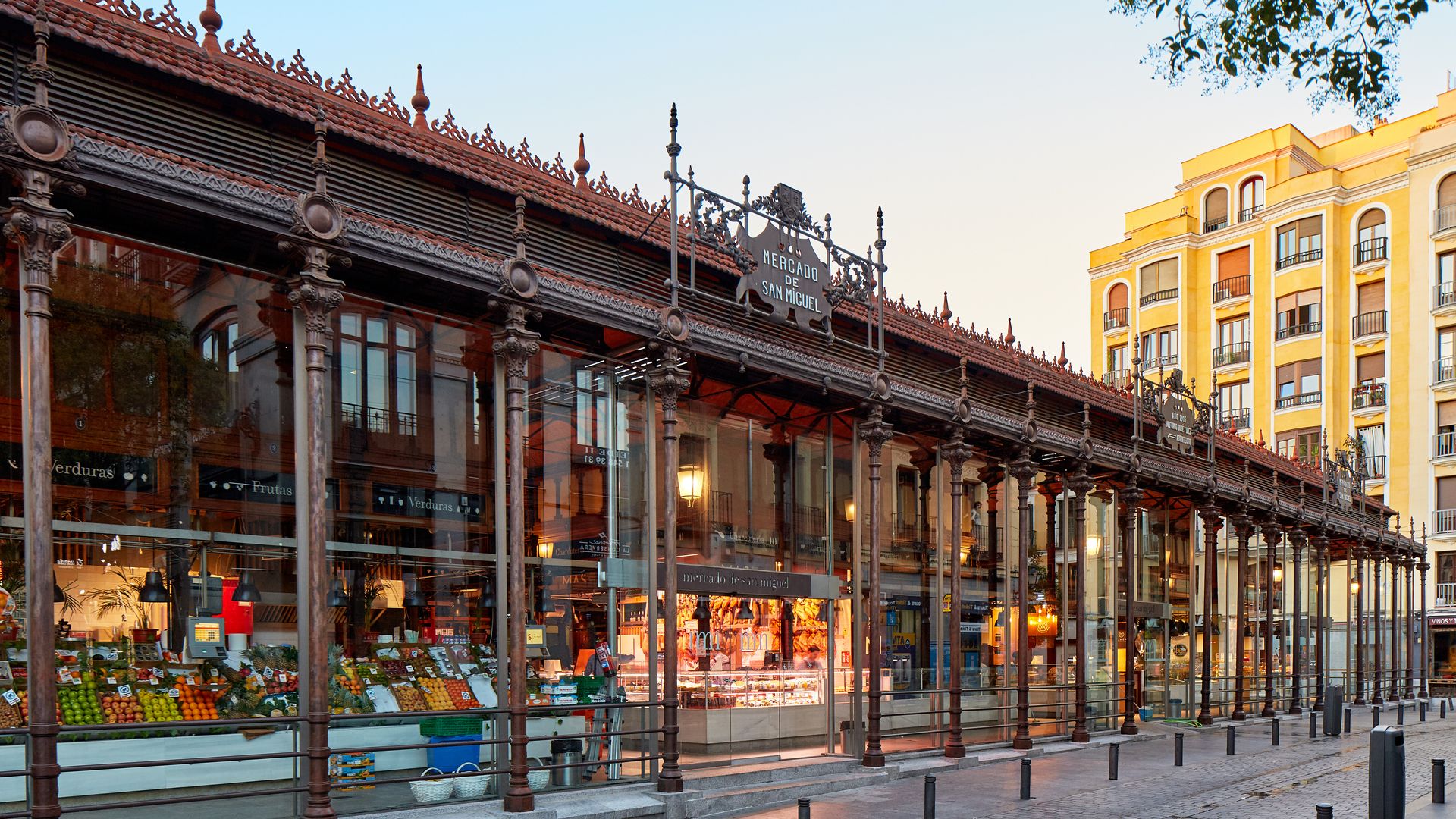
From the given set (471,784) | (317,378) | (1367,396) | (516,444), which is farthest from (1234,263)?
(317,378)

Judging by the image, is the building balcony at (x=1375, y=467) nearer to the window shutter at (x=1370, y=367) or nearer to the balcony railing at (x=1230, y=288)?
the window shutter at (x=1370, y=367)

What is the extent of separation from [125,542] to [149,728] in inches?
78.2

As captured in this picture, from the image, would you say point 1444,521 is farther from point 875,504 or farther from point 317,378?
point 317,378

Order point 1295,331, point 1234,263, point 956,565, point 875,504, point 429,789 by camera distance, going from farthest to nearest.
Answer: point 1234,263 → point 1295,331 → point 956,565 → point 875,504 → point 429,789

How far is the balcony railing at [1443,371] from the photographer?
50250 mm

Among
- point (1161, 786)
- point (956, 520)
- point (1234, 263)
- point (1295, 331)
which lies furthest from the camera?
point (1234, 263)

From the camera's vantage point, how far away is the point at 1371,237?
179 feet

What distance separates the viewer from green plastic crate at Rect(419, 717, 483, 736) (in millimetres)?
12688

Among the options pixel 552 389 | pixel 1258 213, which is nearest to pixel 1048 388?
pixel 552 389

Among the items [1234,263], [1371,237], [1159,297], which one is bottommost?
[1159,297]

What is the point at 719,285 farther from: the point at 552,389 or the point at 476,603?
the point at 476,603

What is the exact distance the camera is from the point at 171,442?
11617 millimetres

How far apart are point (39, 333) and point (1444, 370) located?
54554 millimetres

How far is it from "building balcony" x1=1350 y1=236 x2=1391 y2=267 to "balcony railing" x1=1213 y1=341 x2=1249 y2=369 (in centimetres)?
658
